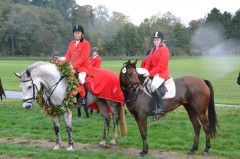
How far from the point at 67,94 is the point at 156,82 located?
2.06 metres

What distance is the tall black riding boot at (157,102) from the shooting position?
8023 millimetres

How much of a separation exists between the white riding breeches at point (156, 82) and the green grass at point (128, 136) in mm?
1532

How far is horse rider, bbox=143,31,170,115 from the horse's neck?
1.96 meters

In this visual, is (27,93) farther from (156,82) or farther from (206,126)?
(206,126)

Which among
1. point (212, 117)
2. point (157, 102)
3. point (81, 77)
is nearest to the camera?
point (157, 102)

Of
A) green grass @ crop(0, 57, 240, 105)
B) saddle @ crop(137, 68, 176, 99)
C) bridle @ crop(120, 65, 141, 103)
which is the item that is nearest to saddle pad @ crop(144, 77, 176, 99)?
saddle @ crop(137, 68, 176, 99)

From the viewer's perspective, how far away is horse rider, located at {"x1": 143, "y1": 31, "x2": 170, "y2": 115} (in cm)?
805

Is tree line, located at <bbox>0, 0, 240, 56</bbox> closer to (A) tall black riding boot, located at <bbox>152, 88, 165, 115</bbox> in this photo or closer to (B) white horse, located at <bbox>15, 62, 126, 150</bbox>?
(B) white horse, located at <bbox>15, 62, 126, 150</bbox>

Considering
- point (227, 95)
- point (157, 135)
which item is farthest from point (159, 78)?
point (227, 95)

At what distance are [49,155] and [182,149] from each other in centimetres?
315

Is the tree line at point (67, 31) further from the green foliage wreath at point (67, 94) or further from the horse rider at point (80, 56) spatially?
the green foliage wreath at point (67, 94)

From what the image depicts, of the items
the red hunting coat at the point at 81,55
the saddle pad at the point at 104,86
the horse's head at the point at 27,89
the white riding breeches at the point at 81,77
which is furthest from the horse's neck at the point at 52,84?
the saddle pad at the point at 104,86

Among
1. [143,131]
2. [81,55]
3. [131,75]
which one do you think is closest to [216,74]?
[81,55]

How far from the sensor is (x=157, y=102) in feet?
26.4
